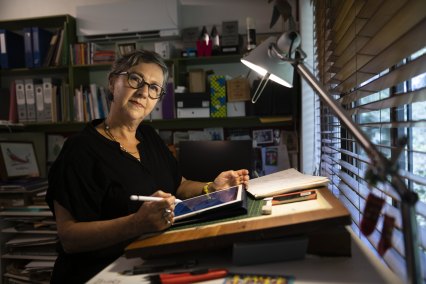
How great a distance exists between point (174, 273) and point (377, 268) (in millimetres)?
416

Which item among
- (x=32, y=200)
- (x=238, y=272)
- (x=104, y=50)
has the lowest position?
(x=32, y=200)

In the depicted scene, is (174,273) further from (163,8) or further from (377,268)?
(163,8)

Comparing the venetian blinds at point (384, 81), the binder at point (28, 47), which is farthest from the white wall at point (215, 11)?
the venetian blinds at point (384, 81)

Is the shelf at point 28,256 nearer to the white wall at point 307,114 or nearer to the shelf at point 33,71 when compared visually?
the shelf at point 33,71

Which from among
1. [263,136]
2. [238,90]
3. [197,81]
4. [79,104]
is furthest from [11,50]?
[263,136]

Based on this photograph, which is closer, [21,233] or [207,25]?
[21,233]

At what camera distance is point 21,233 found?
101 inches

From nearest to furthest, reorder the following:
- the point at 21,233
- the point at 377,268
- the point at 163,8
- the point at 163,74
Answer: the point at 377,268 < the point at 163,74 < the point at 21,233 < the point at 163,8

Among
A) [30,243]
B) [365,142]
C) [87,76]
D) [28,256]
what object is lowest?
[28,256]

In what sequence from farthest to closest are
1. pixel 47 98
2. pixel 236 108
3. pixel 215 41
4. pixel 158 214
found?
1. pixel 47 98
2. pixel 215 41
3. pixel 236 108
4. pixel 158 214

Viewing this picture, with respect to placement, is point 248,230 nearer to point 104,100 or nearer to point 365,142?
point 365,142

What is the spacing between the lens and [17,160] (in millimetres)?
2812

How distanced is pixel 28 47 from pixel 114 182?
2.33 metres

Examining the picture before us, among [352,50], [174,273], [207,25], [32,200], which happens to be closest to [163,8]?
[207,25]
